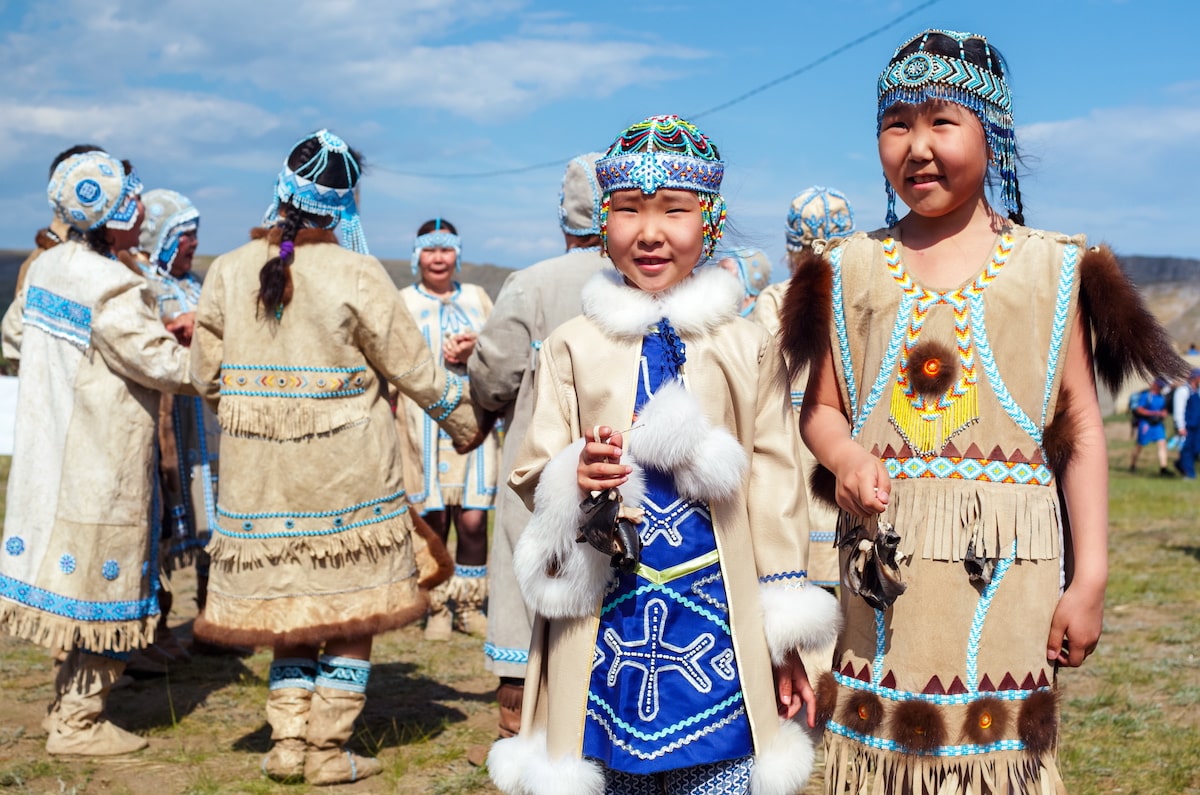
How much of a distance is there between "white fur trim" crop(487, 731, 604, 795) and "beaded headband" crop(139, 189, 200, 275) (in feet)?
15.8

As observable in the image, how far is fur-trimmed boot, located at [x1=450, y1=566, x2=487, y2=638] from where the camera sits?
23.8 ft

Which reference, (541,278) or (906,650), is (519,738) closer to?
(906,650)

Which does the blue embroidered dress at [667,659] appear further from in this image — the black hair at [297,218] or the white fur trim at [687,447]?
the black hair at [297,218]

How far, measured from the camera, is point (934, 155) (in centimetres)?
251

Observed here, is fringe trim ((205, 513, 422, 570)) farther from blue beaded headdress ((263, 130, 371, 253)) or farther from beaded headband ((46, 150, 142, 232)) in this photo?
beaded headband ((46, 150, 142, 232))

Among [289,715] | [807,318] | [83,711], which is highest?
[807,318]

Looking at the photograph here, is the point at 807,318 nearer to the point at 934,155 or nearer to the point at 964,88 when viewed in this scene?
the point at 934,155

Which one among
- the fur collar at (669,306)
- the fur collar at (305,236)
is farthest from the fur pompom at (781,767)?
the fur collar at (305,236)

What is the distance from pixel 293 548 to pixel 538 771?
2040 millimetres

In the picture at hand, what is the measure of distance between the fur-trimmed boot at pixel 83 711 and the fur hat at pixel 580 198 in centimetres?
258

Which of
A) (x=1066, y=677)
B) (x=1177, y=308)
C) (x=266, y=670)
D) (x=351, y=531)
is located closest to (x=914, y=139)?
(x=351, y=531)

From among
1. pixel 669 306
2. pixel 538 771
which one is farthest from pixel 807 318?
pixel 538 771

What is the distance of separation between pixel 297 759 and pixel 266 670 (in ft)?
6.66

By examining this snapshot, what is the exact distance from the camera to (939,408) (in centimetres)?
254
